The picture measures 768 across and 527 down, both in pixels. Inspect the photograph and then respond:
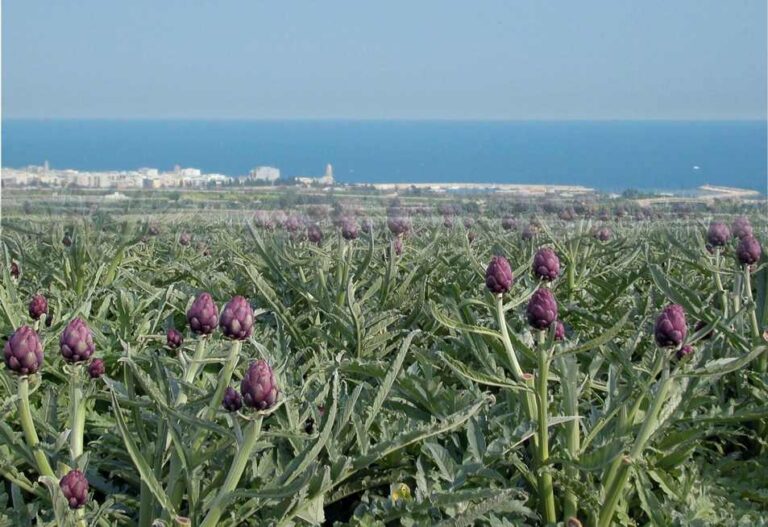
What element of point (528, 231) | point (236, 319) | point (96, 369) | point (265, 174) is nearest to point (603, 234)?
point (528, 231)

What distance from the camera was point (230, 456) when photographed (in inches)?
42.0

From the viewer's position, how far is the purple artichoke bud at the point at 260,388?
2.91 feet

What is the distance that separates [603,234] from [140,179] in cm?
146

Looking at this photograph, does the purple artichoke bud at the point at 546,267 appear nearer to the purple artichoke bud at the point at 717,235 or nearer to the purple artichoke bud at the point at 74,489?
the purple artichoke bud at the point at 74,489

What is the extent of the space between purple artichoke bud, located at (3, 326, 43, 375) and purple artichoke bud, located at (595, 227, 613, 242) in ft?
5.97

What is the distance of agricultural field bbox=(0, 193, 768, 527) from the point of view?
1.00 meters

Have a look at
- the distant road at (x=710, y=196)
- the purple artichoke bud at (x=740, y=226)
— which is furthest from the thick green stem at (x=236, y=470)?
the distant road at (x=710, y=196)

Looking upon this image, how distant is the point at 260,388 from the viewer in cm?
89

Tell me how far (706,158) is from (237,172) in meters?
2.08

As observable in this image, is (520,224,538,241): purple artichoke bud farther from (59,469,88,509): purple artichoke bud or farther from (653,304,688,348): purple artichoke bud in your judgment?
(59,469,88,509): purple artichoke bud

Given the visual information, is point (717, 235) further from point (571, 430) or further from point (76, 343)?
point (76, 343)

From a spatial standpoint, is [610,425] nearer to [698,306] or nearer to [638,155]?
[698,306]

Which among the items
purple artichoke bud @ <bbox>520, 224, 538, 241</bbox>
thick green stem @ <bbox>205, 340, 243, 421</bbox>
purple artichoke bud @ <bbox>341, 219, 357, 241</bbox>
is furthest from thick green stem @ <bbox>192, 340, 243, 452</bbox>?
purple artichoke bud @ <bbox>520, 224, 538, 241</bbox>

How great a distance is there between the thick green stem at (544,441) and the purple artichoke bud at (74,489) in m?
0.50
